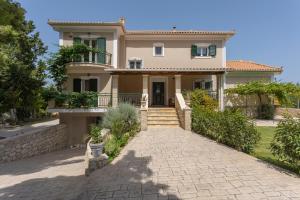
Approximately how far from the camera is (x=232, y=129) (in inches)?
348

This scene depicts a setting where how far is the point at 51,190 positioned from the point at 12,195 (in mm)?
1128

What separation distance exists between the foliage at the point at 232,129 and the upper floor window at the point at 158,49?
10.7m

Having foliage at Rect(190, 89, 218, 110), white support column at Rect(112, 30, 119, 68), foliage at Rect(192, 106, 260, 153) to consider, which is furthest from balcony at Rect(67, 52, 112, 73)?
foliage at Rect(192, 106, 260, 153)

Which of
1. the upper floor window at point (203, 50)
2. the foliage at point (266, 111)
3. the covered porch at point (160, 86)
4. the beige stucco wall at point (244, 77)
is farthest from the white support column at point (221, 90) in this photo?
→ the foliage at point (266, 111)

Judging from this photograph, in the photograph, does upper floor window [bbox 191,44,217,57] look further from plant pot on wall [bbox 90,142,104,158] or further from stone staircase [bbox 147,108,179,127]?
plant pot on wall [bbox 90,142,104,158]

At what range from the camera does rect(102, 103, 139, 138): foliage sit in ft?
36.3

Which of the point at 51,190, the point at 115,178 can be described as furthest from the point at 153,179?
the point at 51,190

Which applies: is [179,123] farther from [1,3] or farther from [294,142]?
[1,3]

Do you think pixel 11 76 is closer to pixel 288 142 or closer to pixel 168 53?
pixel 168 53

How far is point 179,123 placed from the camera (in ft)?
49.3

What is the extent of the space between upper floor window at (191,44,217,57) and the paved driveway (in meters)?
13.4

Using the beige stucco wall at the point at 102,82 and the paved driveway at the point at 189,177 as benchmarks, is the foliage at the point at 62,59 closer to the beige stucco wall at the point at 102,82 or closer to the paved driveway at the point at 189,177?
the beige stucco wall at the point at 102,82

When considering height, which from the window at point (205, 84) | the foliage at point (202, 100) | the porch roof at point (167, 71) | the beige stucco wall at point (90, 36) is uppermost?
the beige stucco wall at point (90, 36)

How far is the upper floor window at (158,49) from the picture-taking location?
68.6 feet
